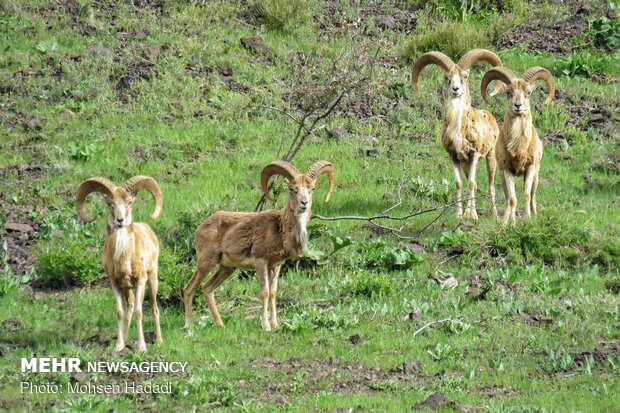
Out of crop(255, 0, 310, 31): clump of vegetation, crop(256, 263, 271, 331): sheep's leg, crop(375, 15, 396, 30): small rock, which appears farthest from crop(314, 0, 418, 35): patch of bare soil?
crop(256, 263, 271, 331): sheep's leg

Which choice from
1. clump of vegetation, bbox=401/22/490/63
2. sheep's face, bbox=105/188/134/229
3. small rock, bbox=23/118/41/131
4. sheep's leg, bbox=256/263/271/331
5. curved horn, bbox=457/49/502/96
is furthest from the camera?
clump of vegetation, bbox=401/22/490/63

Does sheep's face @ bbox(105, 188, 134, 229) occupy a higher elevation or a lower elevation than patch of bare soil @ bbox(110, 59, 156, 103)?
lower

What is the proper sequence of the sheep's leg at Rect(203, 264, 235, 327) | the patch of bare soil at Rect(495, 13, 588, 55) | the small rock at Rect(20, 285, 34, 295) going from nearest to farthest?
the sheep's leg at Rect(203, 264, 235, 327), the small rock at Rect(20, 285, 34, 295), the patch of bare soil at Rect(495, 13, 588, 55)

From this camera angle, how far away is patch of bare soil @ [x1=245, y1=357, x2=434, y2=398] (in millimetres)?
8820

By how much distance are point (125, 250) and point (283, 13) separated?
13.9 meters

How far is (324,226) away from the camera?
43.5 ft

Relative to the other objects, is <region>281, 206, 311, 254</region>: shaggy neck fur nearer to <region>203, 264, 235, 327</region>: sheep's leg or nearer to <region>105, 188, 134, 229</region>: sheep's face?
<region>203, 264, 235, 327</region>: sheep's leg

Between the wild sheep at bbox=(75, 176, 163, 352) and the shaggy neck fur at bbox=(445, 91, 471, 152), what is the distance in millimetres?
6657

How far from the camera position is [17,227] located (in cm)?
1369

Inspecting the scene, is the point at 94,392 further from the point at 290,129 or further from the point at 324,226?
the point at 290,129

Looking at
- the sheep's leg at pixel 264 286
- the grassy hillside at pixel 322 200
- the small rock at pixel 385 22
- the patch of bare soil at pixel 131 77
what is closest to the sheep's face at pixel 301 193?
the sheep's leg at pixel 264 286

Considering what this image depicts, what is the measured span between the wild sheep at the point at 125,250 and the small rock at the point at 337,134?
Answer: 838 centimetres

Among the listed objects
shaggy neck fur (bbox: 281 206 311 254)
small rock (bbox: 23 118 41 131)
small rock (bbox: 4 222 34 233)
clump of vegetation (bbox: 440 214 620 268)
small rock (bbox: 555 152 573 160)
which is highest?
small rock (bbox: 23 118 41 131)

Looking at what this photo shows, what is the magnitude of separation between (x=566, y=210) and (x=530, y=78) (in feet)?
7.23
